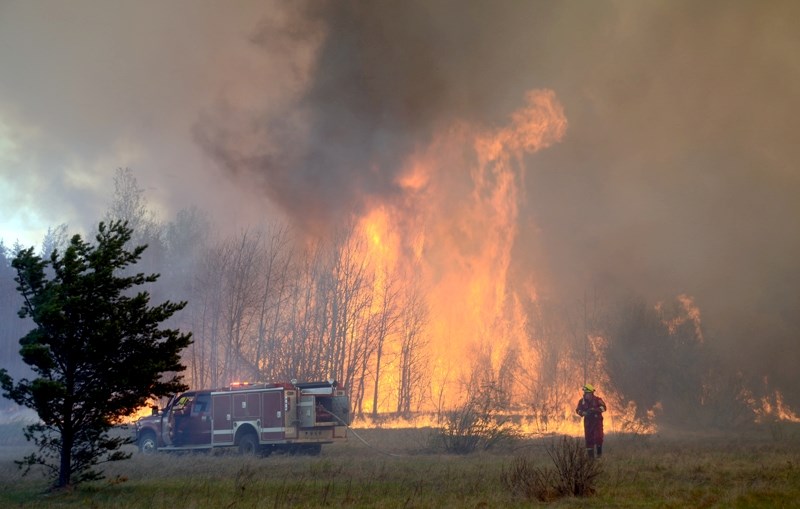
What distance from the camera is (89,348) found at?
47.6ft

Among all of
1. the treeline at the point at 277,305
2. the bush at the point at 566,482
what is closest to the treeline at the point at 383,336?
the treeline at the point at 277,305

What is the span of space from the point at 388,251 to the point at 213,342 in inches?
516

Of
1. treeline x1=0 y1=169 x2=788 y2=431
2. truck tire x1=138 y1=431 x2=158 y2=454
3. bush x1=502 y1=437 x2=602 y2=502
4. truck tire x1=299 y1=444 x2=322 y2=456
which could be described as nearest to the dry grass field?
bush x1=502 y1=437 x2=602 y2=502

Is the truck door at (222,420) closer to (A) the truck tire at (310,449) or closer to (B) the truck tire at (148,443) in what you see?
(A) the truck tire at (310,449)

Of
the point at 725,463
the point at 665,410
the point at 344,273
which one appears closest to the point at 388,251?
the point at 344,273

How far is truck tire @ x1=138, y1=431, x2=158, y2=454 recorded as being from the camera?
2627 centimetres

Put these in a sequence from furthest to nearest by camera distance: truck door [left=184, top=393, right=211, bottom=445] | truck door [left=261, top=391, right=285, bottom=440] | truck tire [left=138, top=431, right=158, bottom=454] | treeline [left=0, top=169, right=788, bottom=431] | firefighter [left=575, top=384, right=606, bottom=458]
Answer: treeline [left=0, top=169, right=788, bottom=431] → truck tire [left=138, top=431, right=158, bottom=454] → truck door [left=184, top=393, right=211, bottom=445] → truck door [left=261, top=391, right=285, bottom=440] → firefighter [left=575, top=384, right=606, bottom=458]

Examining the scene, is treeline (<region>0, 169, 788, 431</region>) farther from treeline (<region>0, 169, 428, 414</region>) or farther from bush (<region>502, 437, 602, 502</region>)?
bush (<region>502, 437, 602, 502</region>)

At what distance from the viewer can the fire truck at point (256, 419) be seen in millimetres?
24125

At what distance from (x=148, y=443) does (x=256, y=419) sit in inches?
206

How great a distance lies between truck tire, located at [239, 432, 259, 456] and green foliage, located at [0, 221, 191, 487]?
9.55 meters

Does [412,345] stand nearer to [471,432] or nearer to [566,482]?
[471,432]

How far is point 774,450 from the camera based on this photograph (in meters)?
23.3

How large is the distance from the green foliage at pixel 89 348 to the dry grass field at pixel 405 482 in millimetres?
1225
